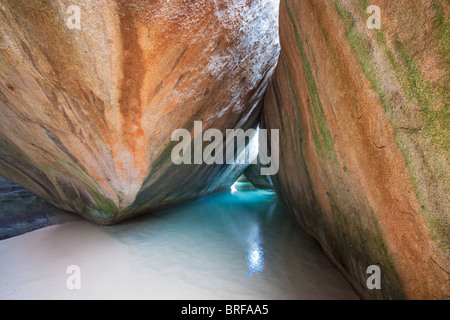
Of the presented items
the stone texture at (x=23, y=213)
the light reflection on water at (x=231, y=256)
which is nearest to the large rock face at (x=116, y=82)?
the stone texture at (x=23, y=213)

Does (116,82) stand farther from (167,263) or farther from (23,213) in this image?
(23,213)

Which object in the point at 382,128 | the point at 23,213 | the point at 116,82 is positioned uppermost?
the point at 116,82

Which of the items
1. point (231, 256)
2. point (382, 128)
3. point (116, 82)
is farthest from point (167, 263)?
point (382, 128)

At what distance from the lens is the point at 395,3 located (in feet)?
4.94

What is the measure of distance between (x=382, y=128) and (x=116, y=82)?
295 cm

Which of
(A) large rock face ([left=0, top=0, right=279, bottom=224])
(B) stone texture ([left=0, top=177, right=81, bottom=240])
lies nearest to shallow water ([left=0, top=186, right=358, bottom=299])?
(B) stone texture ([left=0, top=177, right=81, bottom=240])

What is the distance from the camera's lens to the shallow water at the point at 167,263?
288 cm

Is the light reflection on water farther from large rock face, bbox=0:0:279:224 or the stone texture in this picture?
the stone texture

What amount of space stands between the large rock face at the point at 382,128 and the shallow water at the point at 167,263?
0.87 metres

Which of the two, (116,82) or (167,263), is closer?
(116,82)

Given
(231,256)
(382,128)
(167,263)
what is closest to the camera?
(382,128)

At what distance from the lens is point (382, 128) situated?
1821 mm

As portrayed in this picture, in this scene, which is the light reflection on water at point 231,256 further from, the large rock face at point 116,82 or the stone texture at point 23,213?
the stone texture at point 23,213

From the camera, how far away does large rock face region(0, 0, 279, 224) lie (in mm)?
2377
